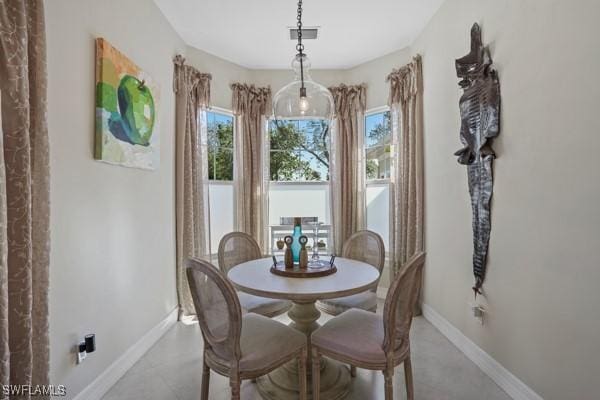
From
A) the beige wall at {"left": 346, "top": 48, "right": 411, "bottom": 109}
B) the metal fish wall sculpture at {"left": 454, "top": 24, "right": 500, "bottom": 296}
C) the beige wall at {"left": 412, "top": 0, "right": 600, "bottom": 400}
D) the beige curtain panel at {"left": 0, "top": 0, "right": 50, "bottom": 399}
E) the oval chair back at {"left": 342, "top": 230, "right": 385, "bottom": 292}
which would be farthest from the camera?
the beige wall at {"left": 346, "top": 48, "right": 411, "bottom": 109}

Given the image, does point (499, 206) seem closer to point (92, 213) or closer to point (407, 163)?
point (407, 163)

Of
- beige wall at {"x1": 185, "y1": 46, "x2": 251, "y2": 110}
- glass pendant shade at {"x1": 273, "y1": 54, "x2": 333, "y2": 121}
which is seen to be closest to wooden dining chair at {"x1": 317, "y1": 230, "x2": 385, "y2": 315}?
glass pendant shade at {"x1": 273, "y1": 54, "x2": 333, "y2": 121}

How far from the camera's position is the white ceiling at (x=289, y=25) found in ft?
9.05

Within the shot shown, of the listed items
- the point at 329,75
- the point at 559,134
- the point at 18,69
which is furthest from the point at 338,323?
the point at 329,75

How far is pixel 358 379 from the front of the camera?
6.82 ft

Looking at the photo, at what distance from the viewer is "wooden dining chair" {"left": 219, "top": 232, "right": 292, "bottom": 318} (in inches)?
89.1

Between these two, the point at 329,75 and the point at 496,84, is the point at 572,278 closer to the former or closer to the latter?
the point at 496,84

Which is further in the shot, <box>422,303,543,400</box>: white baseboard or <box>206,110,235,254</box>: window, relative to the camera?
<box>206,110,235,254</box>: window

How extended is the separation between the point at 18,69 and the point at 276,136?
9.53 feet

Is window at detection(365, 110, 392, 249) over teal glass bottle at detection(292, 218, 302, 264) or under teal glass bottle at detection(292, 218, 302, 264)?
over

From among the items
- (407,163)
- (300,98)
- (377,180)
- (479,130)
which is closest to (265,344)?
(300,98)

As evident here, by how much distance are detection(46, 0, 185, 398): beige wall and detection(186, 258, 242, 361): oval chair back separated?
779 millimetres

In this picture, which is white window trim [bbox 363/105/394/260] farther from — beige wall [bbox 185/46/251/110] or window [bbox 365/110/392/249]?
beige wall [bbox 185/46/251/110]

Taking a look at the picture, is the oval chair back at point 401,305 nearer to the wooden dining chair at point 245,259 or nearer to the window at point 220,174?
the wooden dining chair at point 245,259
